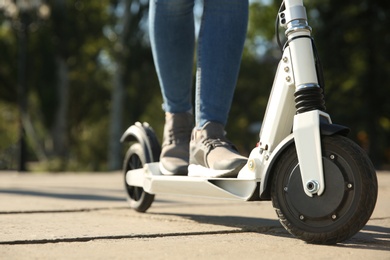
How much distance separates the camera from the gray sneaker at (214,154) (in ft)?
8.32

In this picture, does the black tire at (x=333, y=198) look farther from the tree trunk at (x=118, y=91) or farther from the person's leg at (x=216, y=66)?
the tree trunk at (x=118, y=91)

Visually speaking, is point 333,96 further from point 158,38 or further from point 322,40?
point 158,38

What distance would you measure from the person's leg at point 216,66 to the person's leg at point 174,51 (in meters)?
0.22

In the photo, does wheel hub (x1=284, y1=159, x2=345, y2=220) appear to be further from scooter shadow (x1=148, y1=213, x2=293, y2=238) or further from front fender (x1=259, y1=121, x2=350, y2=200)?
scooter shadow (x1=148, y1=213, x2=293, y2=238)

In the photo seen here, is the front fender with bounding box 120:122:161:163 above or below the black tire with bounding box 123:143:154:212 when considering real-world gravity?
above

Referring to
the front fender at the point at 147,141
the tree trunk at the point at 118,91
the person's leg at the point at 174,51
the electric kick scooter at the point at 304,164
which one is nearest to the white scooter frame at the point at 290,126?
the electric kick scooter at the point at 304,164

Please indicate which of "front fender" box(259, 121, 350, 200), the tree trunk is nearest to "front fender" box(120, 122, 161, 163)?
"front fender" box(259, 121, 350, 200)

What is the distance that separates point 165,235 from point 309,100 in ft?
2.39

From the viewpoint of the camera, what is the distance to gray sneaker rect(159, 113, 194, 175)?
2.96 m

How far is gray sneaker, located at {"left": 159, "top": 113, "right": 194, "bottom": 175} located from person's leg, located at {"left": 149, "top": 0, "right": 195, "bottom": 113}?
0.05 metres

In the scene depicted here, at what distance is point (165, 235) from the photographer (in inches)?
95.8

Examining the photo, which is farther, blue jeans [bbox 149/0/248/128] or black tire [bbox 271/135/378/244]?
blue jeans [bbox 149/0/248/128]

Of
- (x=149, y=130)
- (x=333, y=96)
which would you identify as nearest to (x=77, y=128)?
(x=333, y=96)

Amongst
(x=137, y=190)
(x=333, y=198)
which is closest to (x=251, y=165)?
(x=333, y=198)
